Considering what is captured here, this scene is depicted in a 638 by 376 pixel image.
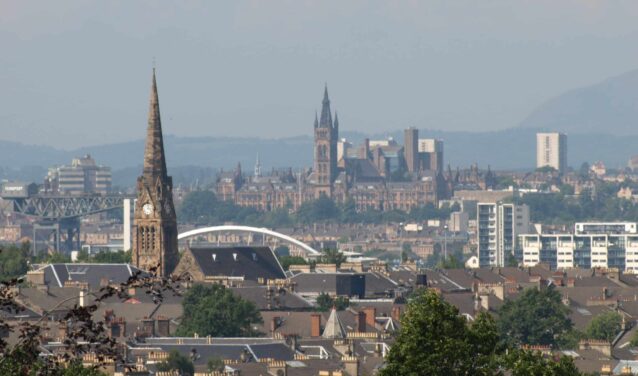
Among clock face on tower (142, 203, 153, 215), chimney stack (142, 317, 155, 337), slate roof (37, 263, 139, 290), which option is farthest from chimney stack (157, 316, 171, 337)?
clock face on tower (142, 203, 153, 215)

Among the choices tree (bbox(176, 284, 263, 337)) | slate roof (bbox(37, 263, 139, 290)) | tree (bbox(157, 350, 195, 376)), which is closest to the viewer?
tree (bbox(157, 350, 195, 376))

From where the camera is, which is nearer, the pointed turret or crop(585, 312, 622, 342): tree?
the pointed turret

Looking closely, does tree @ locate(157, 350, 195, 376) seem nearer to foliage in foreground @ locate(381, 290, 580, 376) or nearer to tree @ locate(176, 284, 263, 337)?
tree @ locate(176, 284, 263, 337)

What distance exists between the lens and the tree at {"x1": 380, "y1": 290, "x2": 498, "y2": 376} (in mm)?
35688

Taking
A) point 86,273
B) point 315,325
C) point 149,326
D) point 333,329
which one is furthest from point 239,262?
point 333,329

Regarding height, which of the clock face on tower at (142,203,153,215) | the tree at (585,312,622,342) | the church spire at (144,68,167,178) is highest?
the church spire at (144,68,167,178)

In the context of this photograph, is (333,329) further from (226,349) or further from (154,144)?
(154,144)

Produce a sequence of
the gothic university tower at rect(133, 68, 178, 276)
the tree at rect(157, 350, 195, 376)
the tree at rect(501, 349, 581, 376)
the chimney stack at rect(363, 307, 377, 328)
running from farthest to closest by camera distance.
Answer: the gothic university tower at rect(133, 68, 178, 276), the chimney stack at rect(363, 307, 377, 328), the tree at rect(157, 350, 195, 376), the tree at rect(501, 349, 581, 376)

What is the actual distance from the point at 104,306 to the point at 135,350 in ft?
83.5

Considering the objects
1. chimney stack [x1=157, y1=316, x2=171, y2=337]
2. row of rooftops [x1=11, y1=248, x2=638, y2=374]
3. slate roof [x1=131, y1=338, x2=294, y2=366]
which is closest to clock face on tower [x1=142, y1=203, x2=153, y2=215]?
row of rooftops [x1=11, y1=248, x2=638, y2=374]

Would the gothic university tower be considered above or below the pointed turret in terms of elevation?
above

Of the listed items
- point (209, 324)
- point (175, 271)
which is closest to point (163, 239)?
point (175, 271)

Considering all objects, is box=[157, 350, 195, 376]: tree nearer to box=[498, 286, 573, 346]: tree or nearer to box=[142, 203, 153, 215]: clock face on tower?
box=[498, 286, 573, 346]: tree

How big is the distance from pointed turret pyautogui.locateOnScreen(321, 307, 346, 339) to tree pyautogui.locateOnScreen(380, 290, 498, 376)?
44.1 metres
